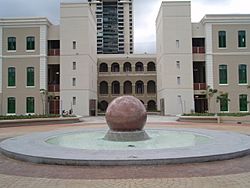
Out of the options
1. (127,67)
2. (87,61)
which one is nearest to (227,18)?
(87,61)

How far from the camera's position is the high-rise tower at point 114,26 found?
4085 inches

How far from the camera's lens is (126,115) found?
43.1 feet

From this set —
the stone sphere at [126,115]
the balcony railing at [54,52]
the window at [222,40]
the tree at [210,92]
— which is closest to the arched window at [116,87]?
the balcony railing at [54,52]

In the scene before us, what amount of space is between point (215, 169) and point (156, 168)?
147 centimetres

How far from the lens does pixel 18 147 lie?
11062 millimetres

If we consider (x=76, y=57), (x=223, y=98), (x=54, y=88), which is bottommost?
(x=223, y=98)

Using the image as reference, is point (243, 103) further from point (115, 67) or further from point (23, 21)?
point (23, 21)

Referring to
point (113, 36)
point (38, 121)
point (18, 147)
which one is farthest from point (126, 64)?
point (18, 147)

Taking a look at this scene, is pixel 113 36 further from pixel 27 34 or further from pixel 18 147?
pixel 18 147

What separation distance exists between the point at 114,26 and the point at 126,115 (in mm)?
92976

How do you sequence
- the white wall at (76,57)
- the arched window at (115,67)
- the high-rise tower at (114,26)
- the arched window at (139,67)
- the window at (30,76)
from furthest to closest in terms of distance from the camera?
the high-rise tower at (114,26) → the arched window at (139,67) → the arched window at (115,67) → the window at (30,76) → the white wall at (76,57)

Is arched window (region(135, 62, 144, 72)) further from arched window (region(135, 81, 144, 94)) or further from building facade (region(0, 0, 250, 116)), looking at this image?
building facade (region(0, 0, 250, 116))

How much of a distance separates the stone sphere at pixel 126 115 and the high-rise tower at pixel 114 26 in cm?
9049

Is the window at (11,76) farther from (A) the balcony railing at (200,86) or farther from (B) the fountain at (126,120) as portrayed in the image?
(B) the fountain at (126,120)
